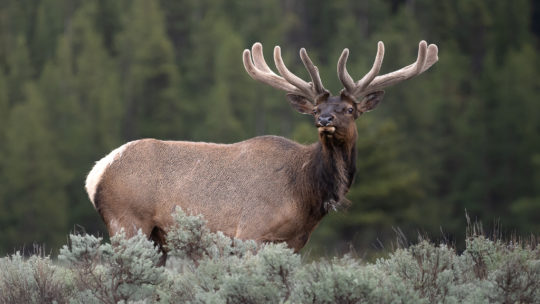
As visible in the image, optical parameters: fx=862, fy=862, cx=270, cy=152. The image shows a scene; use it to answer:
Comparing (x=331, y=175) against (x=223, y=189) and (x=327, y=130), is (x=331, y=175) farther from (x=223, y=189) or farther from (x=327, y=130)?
(x=223, y=189)

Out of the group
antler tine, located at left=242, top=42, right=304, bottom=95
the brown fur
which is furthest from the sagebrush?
antler tine, located at left=242, top=42, right=304, bottom=95

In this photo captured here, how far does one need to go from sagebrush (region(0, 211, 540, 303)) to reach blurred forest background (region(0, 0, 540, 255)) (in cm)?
3970

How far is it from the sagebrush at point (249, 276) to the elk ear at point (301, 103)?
231 centimetres

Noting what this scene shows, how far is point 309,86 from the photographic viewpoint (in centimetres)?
963

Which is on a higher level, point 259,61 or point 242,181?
point 259,61

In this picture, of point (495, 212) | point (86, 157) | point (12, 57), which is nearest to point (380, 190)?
point (495, 212)

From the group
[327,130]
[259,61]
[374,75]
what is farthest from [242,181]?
[259,61]

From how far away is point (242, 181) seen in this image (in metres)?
9.02

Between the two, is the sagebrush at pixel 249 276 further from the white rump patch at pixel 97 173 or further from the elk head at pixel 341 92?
the elk head at pixel 341 92

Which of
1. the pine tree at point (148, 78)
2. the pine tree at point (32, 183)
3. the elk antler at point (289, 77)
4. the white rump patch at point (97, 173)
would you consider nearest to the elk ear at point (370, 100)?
the elk antler at point (289, 77)

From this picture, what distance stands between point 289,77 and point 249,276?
3464 millimetres

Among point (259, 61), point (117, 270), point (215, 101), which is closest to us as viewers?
point (117, 270)

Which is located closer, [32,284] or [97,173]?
[32,284]

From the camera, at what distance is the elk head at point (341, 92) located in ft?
29.3
